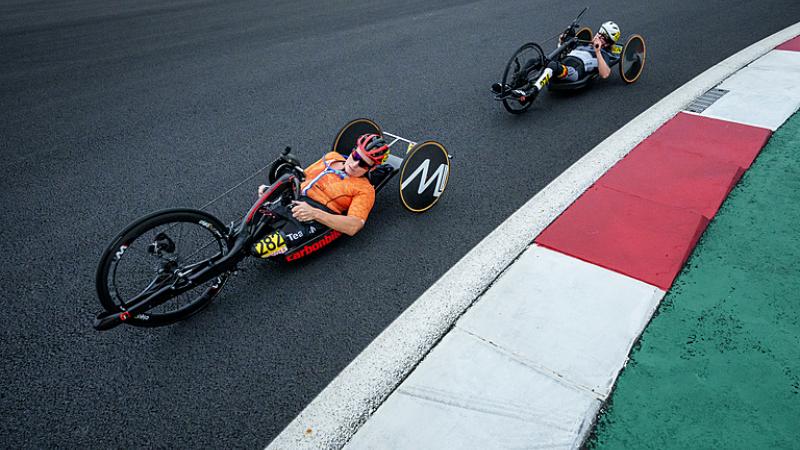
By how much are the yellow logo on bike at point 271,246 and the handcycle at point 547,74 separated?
3.54 m

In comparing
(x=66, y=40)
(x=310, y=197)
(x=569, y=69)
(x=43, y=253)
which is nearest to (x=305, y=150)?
(x=310, y=197)

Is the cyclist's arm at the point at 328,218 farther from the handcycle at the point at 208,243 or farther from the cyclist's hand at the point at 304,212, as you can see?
the handcycle at the point at 208,243

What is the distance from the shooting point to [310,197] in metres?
3.98

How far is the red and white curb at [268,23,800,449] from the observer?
2627 millimetres

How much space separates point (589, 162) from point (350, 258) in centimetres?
287

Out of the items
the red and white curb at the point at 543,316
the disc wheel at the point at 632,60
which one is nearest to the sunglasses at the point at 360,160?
the red and white curb at the point at 543,316

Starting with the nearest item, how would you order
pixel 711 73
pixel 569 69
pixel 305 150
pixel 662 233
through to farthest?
1. pixel 662 233
2. pixel 305 150
3. pixel 569 69
4. pixel 711 73

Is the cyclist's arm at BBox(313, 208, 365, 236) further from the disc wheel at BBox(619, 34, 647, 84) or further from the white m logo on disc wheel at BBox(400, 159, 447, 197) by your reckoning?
the disc wheel at BBox(619, 34, 647, 84)

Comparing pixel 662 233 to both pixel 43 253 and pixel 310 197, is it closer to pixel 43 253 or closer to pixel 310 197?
pixel 310 197

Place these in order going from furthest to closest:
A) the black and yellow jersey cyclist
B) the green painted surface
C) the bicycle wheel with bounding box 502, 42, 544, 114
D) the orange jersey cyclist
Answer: the black and yellow jersey cyclist, the bicycle wheel with bounding box 502, 42, 544, 114, the orange jersey cyclist, the green painted surface

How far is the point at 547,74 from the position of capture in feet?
19.5

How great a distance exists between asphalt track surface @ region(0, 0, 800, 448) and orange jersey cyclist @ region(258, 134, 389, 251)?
35 centimetres

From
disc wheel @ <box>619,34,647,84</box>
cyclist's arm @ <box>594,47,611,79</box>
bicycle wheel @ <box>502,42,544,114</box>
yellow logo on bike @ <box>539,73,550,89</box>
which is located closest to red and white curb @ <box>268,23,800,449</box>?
yellow logo on bike @ <box>539,73,550,89</box>

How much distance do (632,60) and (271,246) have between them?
5.83 metres
